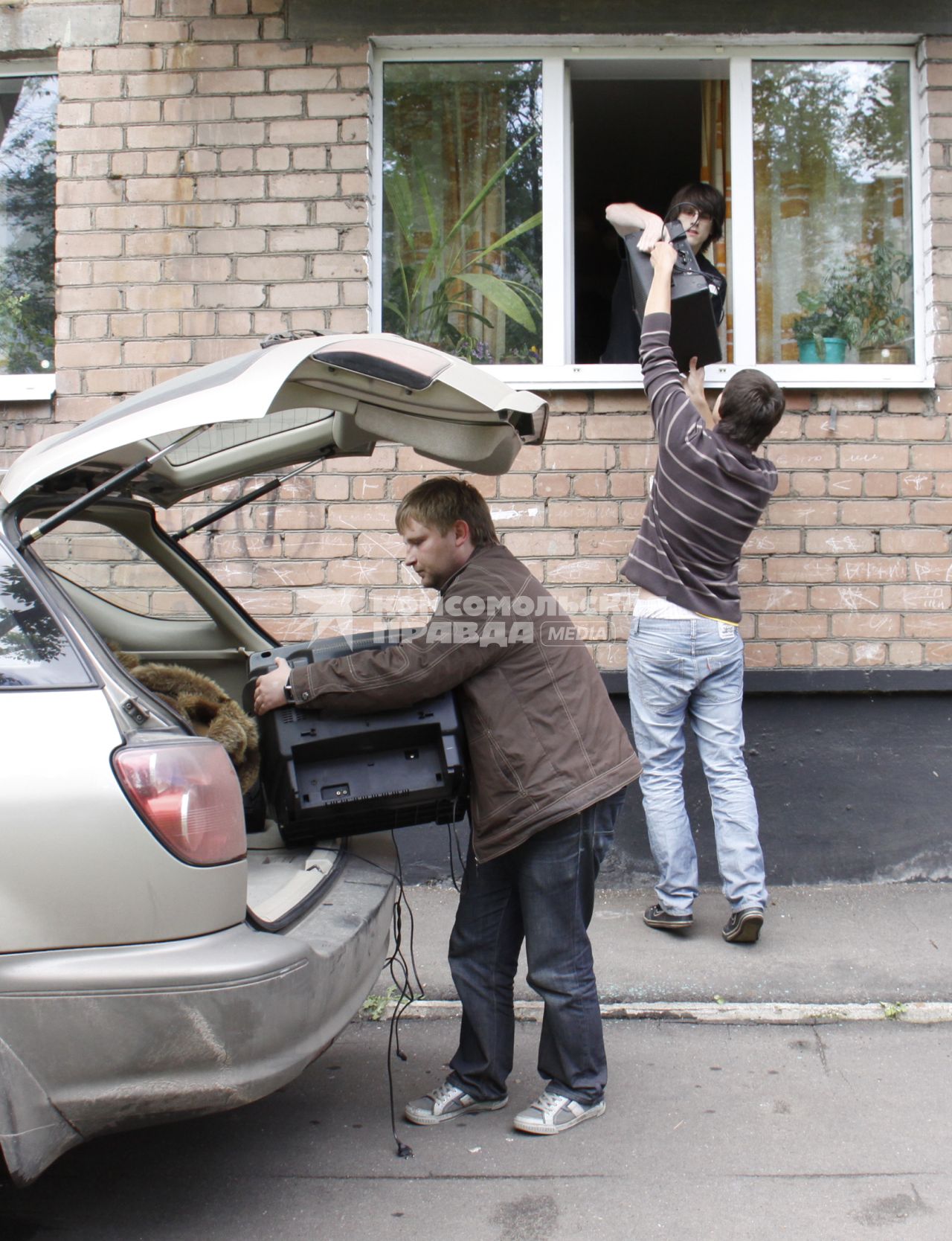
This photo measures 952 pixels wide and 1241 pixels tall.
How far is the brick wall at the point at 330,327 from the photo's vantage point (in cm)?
513

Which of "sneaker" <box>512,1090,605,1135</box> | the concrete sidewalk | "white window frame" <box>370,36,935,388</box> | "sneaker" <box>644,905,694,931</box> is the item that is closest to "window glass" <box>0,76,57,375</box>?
"white window frame" <box>370,36,935,388</box>

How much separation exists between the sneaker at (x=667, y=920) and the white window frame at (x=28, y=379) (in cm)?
352

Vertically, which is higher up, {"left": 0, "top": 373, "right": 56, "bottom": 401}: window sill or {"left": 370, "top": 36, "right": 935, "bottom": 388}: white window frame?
{"left": 370, "top": 36, "right": 935, "bottom": 388}: white window frame

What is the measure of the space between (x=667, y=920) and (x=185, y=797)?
8.59ft

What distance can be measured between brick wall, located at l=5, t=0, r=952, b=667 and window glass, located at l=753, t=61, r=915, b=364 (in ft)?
0.88

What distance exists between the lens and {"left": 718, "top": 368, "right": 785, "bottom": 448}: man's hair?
4.10 metres

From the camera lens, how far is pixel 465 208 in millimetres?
5664

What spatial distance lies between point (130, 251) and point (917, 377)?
3623mm

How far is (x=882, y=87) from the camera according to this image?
5457 mm

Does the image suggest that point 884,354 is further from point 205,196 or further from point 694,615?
point 205,196

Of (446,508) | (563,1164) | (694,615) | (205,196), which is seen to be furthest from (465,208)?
(563,1164)

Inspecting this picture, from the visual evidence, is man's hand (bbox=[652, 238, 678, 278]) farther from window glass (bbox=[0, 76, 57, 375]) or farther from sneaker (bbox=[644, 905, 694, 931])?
window glass (bbox=[0, 76, 57, 375])

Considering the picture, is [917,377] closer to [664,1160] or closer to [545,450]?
[545,450]

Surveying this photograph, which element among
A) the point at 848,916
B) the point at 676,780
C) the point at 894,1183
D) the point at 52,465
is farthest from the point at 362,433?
the point at 848,916
